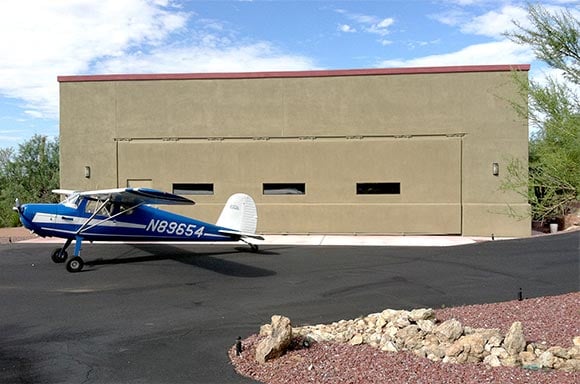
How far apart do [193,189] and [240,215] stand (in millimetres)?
6215

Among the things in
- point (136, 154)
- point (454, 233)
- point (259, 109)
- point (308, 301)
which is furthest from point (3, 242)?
point (454, 233)

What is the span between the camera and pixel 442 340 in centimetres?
566

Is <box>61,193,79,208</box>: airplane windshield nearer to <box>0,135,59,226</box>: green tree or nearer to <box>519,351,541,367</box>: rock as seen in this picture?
<box>519,351,541,367</box>: rock

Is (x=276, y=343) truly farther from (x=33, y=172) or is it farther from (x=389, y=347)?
(x=33, y=172)

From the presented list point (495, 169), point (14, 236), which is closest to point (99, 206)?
point (14, 236)

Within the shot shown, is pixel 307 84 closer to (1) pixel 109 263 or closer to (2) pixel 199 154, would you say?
(2) pixel 199 154

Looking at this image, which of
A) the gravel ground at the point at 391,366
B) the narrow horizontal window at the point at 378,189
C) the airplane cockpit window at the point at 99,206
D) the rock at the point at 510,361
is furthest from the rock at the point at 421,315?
the narrow horizontal window at the point at 378,189

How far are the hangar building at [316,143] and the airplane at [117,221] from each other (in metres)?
5.19

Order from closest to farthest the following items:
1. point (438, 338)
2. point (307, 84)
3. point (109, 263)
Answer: point (438, 338) → point (109, 263) → point (307, 84)

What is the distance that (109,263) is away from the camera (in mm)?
13695

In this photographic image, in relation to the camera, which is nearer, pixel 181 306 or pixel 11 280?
pixel 181 306

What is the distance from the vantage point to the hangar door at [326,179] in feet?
64.0

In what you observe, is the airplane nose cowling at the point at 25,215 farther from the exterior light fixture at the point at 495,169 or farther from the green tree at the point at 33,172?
the green tree at the point at 33,172

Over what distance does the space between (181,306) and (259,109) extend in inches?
496
